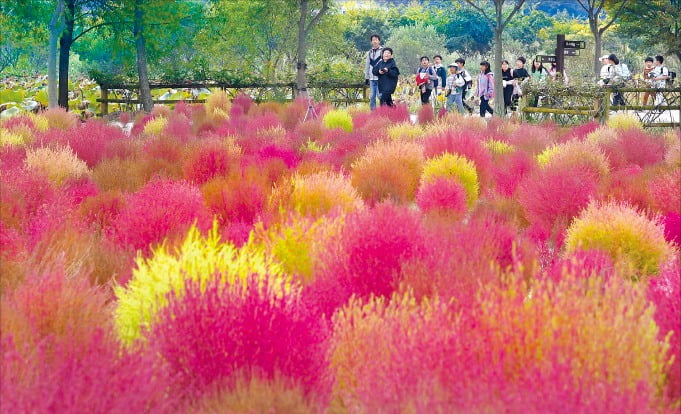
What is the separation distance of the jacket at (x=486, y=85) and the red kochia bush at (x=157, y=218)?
16.5 meters

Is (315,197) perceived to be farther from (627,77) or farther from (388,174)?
(627,77)

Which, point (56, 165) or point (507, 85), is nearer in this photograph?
point (56, 165)

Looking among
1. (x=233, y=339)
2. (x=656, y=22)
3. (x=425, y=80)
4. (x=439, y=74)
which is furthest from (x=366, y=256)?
(x=656, y=22)

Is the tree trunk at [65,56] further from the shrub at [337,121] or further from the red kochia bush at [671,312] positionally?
the red kochia bush at [671,312]

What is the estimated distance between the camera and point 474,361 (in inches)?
121

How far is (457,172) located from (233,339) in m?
5.84

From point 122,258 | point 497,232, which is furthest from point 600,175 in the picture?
point 122,258

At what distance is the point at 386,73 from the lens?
18281mm

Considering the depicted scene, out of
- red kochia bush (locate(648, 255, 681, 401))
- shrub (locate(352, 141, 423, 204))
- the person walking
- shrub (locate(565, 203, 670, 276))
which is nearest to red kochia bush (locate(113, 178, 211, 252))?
shrub (locate(352, 141, 423, 204))

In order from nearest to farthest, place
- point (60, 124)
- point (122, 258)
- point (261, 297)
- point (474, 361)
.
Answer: point (474, 361) < point (261, 297) < point (122, 258) < point (60, 124)

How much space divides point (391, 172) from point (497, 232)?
10.9ft

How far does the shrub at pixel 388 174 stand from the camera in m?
8.34

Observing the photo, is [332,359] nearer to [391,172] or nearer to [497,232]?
[497,232]

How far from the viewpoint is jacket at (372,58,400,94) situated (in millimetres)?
18328
